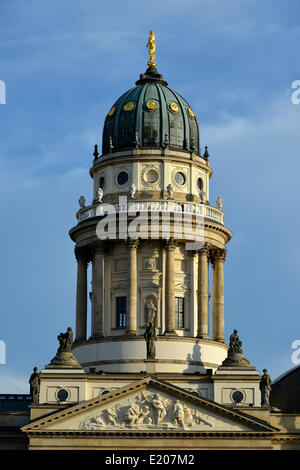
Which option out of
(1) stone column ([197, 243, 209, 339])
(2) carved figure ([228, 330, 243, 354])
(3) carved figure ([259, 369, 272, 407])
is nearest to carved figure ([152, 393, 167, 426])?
(2) carved figure ([228, 330, 243, 354])

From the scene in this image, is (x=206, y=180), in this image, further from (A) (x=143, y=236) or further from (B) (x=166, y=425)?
(B) (x=166, y=425)

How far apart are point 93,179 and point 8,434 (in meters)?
21.9

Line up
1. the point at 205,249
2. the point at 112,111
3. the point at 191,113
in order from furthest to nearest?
1. the point at 112,111
2. the point at 191,113
3. the point at 205,249

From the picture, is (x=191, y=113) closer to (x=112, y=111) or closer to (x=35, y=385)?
(x=112, y=111)

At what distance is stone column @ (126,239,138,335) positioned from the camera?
9681 centimetres

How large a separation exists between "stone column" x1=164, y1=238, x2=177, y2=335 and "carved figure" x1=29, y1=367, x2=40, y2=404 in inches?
423

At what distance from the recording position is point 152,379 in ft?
289

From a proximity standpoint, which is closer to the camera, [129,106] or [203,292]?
[203,292]

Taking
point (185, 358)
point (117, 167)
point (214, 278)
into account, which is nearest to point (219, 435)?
point (185, 358)

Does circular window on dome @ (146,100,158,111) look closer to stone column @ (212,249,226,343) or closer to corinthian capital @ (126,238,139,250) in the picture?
corinthian capital @ (126,238,139,250)

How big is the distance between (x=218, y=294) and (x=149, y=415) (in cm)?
1522

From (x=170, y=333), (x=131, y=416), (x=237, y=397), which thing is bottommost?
(x=131, y=416)

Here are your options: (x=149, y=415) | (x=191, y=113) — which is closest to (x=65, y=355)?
(x=149, y=415)

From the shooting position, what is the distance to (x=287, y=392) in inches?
3989
